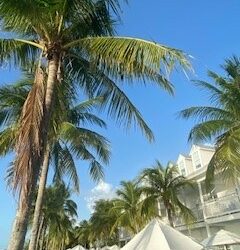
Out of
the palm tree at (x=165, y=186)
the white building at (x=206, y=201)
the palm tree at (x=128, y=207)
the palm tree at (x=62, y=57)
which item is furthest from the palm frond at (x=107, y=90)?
the palm tree at (x=128, y=207)

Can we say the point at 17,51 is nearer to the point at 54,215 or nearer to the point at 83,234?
the point at 54,215

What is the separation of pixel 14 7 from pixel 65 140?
9554mm

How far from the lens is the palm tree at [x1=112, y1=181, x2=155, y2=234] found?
3572cm

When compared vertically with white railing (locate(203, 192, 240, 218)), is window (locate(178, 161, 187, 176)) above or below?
above

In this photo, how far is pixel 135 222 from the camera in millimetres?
35562

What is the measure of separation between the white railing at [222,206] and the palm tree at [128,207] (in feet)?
29.3

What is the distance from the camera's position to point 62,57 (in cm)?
851

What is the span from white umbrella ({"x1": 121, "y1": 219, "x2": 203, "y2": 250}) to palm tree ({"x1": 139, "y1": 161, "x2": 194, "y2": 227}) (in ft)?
59.8

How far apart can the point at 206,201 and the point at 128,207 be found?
1194cm

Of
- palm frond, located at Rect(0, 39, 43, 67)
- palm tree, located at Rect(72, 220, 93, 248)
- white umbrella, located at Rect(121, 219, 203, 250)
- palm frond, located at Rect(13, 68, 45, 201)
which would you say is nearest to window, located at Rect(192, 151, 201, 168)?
white umbrella, located at Rect(121, 219, 203, 250)

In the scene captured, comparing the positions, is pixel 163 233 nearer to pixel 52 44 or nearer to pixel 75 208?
pixel 52 44

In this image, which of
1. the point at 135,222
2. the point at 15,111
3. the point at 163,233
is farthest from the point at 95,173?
the point at 135,222

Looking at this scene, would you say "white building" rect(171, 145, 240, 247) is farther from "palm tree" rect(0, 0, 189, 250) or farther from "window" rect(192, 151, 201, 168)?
"palm tree" rect(0, 0, 189, 250)

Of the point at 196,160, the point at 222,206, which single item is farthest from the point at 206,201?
the point at 196,160
